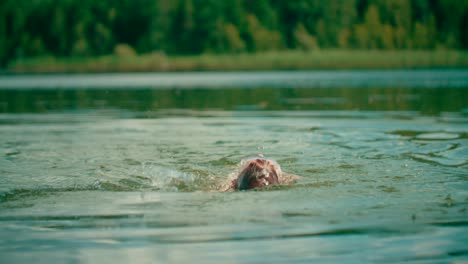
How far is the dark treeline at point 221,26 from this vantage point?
104m

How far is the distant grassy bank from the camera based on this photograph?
8531cm

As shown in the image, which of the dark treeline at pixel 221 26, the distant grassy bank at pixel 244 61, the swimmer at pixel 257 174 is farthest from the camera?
the dark treeline at pixel 221 26

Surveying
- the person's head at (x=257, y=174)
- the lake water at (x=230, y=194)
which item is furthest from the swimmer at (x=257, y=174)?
the lake water at (x=230, y=194)

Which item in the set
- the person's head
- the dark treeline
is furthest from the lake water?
the dark treeline

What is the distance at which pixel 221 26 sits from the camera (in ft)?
→ 354

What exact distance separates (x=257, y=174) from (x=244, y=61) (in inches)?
3443

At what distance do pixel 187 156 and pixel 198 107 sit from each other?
11919 millimetres

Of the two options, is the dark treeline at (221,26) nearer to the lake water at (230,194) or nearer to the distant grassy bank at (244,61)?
the distant grassy bank at (244,61)

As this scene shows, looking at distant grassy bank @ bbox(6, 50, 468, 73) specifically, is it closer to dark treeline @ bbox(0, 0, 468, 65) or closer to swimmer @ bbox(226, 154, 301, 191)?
dark treeline @ bbox(0, 0, 468, 65)

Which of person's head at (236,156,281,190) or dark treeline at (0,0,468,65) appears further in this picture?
dark treeline at (0,0,468,65)

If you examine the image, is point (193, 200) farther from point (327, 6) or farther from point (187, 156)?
point (327, 6)

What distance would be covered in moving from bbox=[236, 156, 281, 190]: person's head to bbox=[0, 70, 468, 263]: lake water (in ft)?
0.59

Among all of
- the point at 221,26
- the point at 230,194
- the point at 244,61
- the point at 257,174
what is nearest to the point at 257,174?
the point at 257,174

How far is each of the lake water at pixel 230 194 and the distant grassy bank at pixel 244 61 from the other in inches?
2588
